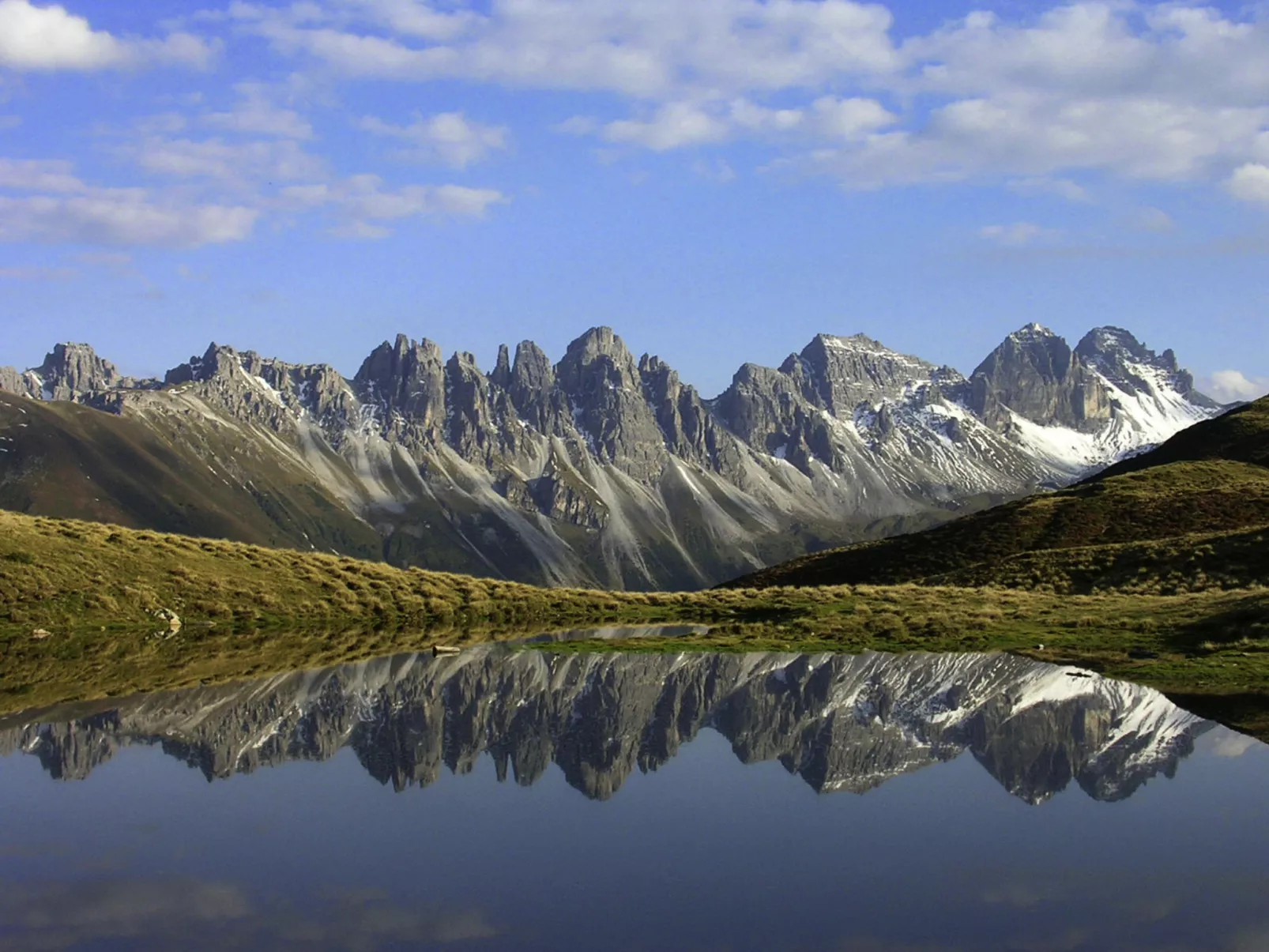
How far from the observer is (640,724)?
2948cm

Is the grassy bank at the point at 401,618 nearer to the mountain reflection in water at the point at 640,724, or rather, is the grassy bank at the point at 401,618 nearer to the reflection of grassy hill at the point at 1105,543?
the mountain reflection in water at the point at 640,724

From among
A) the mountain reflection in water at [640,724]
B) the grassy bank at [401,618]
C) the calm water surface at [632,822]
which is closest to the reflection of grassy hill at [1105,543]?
the grassy bank at [401,618]

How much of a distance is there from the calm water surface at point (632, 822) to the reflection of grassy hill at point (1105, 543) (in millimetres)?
35135

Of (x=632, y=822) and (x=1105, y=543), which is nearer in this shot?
(x=632, y=822)

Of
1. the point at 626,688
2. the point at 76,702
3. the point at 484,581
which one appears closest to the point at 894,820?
the point at 626,688

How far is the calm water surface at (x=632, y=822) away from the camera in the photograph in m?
15.9

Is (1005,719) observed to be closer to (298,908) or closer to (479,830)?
(479,830)

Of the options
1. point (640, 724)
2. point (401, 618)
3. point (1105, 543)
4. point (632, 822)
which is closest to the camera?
point (632, 822)

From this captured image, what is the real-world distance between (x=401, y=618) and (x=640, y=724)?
28554mm

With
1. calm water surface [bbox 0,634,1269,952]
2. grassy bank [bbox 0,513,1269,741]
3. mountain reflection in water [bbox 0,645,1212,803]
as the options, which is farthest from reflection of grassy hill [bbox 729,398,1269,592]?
calm water surface [bbox 0,634,1269,952]

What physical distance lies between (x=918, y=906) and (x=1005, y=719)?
14.1 m

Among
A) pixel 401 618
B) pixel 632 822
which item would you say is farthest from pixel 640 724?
pixel 401 618

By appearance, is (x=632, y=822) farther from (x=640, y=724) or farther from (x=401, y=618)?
(x=401, y=618)

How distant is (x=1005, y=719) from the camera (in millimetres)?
29562
